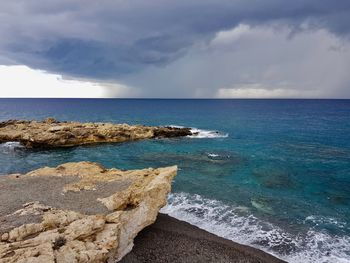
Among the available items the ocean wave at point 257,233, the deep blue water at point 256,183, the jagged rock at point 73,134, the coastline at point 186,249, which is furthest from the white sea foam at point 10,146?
the coastline at point 186,249

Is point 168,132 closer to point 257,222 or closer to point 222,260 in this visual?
point 257,222

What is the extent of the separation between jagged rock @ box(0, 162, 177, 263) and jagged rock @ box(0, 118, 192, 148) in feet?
117

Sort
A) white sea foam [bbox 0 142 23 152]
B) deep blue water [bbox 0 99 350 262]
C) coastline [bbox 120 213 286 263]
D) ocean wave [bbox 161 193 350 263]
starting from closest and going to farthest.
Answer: coastline [bbox 120 213 286 263]
ocean wave [bbox 161 193 350 263]
deep blue water [bbox 0 99 350 262]
white sea foam [bbox 0 142 23 152]

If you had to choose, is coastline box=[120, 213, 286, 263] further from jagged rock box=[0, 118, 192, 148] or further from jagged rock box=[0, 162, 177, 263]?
jagged rock box=[0, 118, 192, 148]

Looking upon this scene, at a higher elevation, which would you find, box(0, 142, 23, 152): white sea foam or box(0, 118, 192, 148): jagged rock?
box(0, 118, 192, 148): jagged rock

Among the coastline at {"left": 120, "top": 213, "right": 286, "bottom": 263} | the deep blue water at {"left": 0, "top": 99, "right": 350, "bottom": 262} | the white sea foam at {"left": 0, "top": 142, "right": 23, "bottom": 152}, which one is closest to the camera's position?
the coastline at {"left": 120, "top": 213, "right": 286, "bottom": 263}

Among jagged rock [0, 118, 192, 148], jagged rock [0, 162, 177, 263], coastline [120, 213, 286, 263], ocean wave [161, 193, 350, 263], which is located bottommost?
ocean wave [161, 193, 350, 263]

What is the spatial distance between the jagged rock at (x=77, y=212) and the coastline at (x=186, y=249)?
1.33m

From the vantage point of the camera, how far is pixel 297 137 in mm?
79062

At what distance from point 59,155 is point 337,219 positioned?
46.1m

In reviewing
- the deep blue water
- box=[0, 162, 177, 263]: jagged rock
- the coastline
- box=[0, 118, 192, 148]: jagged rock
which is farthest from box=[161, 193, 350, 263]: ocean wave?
box=[0, 118, 192, 148]: jagged rock

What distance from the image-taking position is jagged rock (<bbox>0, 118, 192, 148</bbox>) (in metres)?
63.9

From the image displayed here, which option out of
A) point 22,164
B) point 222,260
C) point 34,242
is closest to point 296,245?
point 222,260

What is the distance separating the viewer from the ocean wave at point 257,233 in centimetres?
2278
